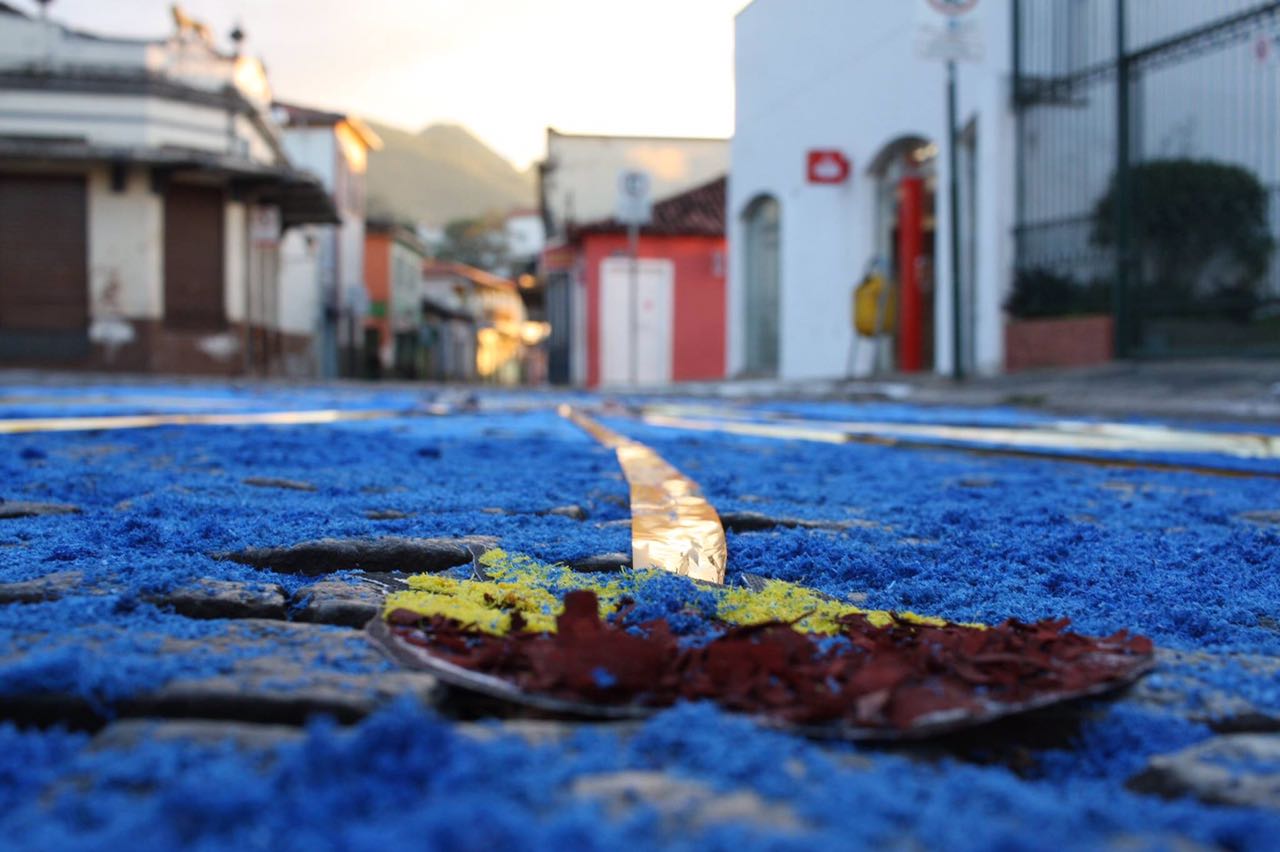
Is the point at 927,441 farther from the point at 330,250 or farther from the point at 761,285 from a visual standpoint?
the point at 330,250

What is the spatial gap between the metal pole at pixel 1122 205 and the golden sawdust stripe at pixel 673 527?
23.9ft

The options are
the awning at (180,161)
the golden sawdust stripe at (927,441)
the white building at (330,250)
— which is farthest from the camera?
the white building at (330,250)

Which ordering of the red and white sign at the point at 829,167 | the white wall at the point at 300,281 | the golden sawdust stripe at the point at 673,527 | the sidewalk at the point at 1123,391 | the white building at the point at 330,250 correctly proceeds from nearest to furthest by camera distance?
the golden sawdust stripe at the point at 673,527, the sidewalk at the point at 1123,391, the red and white sign at the point at 829,167, the white wall at the point at 300,281, the white building at the point at 330,250

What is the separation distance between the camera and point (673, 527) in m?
2.11

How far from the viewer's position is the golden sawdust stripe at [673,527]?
1.78m

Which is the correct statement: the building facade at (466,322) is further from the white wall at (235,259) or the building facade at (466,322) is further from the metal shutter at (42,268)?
the metal shutter at (42,268)

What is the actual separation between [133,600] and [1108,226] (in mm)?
9827

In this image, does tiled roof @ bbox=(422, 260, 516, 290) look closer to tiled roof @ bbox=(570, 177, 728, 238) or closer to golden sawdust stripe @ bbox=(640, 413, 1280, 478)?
tiled roof @ bbox=(570, 177, 728, 238)

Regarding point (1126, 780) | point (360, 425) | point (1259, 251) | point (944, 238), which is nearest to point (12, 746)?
point (1126, 780)

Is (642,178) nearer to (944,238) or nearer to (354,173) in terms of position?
(944,238)

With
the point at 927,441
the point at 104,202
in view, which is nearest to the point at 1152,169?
the point at 927,441

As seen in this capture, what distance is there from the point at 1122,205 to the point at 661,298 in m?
13.7

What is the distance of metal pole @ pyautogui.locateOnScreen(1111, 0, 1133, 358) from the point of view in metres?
9.41

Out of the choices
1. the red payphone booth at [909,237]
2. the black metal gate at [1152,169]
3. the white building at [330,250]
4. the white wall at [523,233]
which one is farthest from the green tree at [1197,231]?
the white wall at [523,233]
